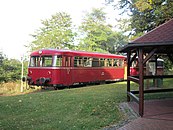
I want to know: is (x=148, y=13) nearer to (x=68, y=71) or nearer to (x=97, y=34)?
(x=68, y=71)

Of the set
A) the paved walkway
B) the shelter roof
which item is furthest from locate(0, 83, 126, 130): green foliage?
the shelter roof

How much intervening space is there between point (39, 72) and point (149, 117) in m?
10.6

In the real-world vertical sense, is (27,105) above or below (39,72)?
below

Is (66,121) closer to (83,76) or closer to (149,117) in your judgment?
(149,117)

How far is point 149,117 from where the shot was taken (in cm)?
704

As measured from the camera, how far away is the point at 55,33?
1251 inches

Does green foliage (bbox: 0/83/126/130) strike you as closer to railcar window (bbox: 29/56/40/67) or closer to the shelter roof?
the shelter roof

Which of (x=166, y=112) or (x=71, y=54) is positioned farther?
(x=71, y=54)

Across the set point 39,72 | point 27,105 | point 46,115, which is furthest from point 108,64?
point 46,115

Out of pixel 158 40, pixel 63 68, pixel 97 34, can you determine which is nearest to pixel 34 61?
pixel 63 68

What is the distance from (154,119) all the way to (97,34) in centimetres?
3187

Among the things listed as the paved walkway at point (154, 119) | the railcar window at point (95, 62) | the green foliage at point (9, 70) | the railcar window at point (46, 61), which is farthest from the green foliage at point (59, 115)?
the green foliage at point (9, 70)

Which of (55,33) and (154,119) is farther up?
(55,33)

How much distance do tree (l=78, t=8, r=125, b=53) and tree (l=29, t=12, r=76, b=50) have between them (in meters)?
2.94
